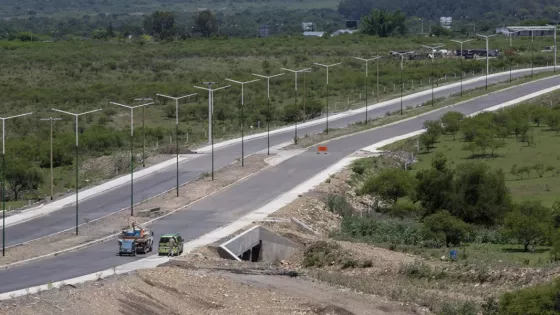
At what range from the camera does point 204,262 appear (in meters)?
55.8

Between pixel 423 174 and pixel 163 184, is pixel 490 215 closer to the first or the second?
pixel 423 174

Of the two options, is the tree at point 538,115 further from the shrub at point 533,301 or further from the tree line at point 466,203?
the shrub at point 533,301

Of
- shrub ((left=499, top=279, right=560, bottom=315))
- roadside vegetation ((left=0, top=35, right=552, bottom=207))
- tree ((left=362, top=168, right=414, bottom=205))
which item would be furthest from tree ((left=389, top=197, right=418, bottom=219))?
shrub ((left=499, top=279, right=560, bottom=315))

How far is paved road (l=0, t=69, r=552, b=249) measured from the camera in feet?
219

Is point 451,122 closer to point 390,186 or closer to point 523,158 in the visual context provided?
point 523,158

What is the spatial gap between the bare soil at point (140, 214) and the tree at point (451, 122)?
922 inches

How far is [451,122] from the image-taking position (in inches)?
4429

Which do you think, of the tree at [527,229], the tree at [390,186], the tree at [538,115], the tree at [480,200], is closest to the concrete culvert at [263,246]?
the tree at [527,229]

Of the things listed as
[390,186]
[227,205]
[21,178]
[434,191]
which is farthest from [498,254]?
[21,178]

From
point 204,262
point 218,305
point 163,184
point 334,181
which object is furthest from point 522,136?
point 218,305

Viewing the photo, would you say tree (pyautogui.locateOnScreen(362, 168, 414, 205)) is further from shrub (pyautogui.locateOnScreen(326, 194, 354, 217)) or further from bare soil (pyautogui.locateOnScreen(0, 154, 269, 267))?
bare soil (pyautogui.locateOnScreen(0, 154, 269, 267))

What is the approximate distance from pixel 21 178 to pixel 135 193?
11166 mm

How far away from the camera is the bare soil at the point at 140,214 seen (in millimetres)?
59500

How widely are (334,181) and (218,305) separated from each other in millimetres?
36200
